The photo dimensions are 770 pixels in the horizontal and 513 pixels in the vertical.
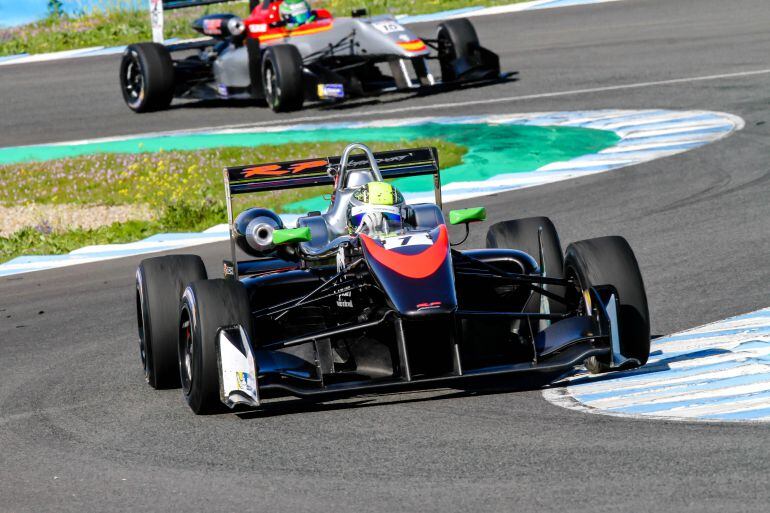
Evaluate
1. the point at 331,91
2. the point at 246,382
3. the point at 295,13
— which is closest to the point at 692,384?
the point at 246,382

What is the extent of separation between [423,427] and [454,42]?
14.0 m

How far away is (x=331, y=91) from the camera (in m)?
19.7

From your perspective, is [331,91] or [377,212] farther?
[331,91]

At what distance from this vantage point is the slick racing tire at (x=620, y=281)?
7.40 m

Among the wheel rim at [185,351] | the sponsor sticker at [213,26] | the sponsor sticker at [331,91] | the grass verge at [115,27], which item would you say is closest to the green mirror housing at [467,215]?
the wheel rim at [185,351]

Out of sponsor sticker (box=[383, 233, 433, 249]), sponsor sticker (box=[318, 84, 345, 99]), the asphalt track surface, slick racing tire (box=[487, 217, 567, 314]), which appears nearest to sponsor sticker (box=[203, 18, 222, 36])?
sponsor sticker (box=[318, 84, 345, 99])

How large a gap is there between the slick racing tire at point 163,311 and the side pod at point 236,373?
3.46 feet

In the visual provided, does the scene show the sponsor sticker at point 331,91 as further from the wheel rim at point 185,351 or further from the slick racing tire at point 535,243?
the wheel rim at point 185,351

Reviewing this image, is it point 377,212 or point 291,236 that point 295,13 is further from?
point 291,236

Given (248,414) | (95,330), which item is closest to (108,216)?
(95,330)

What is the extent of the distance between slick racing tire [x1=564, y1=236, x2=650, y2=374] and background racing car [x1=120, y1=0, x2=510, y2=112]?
11.8 metres

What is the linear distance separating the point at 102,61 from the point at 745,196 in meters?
16.1

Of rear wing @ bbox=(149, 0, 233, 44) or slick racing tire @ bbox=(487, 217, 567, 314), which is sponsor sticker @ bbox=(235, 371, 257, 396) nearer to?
slick racing tire @ bbox=(487, 217, 567, 314)

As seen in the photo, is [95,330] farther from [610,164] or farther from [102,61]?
[102,61]
